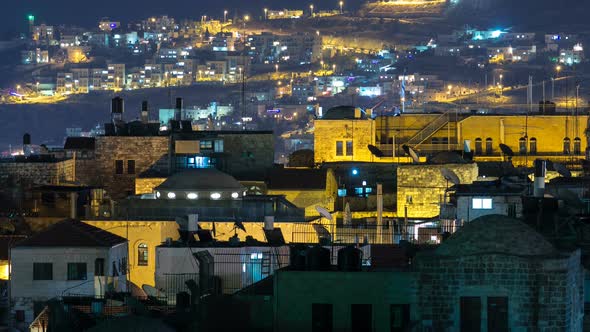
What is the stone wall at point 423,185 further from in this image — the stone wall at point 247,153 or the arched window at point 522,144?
the arched window at point 522,144

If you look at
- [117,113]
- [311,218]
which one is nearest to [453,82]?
[117,113]

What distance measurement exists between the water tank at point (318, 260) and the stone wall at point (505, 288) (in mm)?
1237

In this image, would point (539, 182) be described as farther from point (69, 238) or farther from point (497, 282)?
point (497, 282)

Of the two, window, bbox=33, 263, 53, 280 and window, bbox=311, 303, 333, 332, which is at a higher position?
window, bbox=311, 303, 333, 332

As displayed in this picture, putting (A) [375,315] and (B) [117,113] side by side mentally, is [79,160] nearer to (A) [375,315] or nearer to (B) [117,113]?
(B) [117,113]

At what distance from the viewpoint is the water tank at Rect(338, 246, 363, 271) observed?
14.7m

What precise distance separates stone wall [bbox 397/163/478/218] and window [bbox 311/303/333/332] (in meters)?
16.1

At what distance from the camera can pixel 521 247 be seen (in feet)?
44.5

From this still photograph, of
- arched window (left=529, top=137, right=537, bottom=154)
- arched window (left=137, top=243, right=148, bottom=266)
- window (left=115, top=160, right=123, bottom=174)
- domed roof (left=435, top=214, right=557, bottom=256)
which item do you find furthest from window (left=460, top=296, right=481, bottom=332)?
arched window (left=529, top=137, right=537, bottom=154)

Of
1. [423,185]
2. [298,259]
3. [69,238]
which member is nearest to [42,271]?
[69,238]

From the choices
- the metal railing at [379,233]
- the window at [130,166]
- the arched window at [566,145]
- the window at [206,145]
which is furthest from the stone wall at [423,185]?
the arched window at [566,145]

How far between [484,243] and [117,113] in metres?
33.8

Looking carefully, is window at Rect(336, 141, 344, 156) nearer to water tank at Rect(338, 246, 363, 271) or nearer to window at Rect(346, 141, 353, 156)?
window at Rect(346, 141, 353, 156)

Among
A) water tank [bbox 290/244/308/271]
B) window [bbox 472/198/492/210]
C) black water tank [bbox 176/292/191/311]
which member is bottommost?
black water tank [bbox 176/292/191/311]
